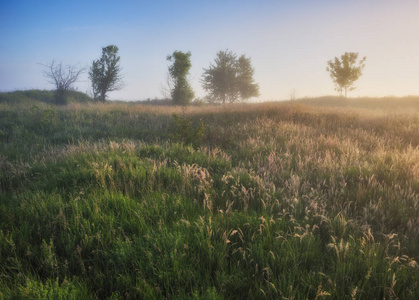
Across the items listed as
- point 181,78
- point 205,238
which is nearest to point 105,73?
point 181,78

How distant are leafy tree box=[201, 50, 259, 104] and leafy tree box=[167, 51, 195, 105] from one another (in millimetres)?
10458

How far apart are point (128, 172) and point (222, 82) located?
40.8m

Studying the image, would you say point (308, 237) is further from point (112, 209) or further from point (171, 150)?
point (171, 150)

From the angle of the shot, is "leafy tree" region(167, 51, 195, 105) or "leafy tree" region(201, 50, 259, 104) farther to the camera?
"leafy tree" region(201, 50, 259, 104)

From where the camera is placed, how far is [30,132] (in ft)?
34.3

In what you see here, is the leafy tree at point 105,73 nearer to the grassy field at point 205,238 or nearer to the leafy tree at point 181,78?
the leafy tree at point 181,78

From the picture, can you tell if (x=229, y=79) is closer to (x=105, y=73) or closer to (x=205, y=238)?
(x=105, y=73)

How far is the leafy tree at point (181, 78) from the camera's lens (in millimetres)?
31562

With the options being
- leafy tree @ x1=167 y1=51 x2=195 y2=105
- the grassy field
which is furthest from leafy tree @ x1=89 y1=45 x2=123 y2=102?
the grassy field

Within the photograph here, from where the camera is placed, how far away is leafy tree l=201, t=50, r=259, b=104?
42.1 metres

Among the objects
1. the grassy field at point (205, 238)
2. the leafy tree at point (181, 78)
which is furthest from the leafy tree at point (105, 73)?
the grassy field at point (205, 238)

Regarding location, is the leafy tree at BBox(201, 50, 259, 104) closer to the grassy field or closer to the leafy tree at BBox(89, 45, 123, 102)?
the leafy tree at BBox(89, 45, 123, 102)

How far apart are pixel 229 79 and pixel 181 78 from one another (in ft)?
42.2

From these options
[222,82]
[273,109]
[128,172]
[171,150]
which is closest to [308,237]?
[128,172]
